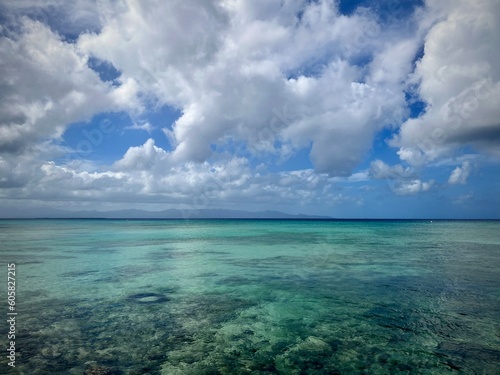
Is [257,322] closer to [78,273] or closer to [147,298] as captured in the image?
[147,298]

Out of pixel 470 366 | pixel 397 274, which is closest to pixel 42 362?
pixel 470 366

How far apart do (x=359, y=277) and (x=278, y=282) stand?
4.79m

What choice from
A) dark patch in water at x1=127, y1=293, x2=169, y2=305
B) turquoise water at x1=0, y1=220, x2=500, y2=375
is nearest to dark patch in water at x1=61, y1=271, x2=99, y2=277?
turquoise water at x1=0, y1=220, x2=500, y2=375

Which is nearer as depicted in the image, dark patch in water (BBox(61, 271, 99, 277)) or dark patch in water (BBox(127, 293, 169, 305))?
Answer: dark patch in water (BBox(127, 293, 169, 305))

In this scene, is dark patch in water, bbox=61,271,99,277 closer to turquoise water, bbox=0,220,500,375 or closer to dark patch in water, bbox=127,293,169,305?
turquoise water, bbox=0,220,500,375

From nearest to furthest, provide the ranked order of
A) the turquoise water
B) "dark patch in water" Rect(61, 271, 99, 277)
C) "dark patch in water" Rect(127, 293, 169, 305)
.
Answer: the turquoise water
"dark patch in water" Rect(127, 293, 169, 305)
"dark patch in water" Rect(61, 271, 99, 277)

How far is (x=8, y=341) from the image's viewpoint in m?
8.31

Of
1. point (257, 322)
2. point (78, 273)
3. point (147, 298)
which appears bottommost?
point (78, 273)

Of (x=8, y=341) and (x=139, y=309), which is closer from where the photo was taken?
(x=8, y=341)

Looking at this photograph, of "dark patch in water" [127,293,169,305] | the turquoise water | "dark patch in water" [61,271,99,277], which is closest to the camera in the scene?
the turquoise water

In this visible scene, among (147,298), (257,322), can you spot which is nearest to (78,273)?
(147,298)

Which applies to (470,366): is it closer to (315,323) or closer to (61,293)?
(315,323)

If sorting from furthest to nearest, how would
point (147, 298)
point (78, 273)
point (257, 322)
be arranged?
point (78, 273) < point (147, 298) < point (257, 322)

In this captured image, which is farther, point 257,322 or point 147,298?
point 147,298
